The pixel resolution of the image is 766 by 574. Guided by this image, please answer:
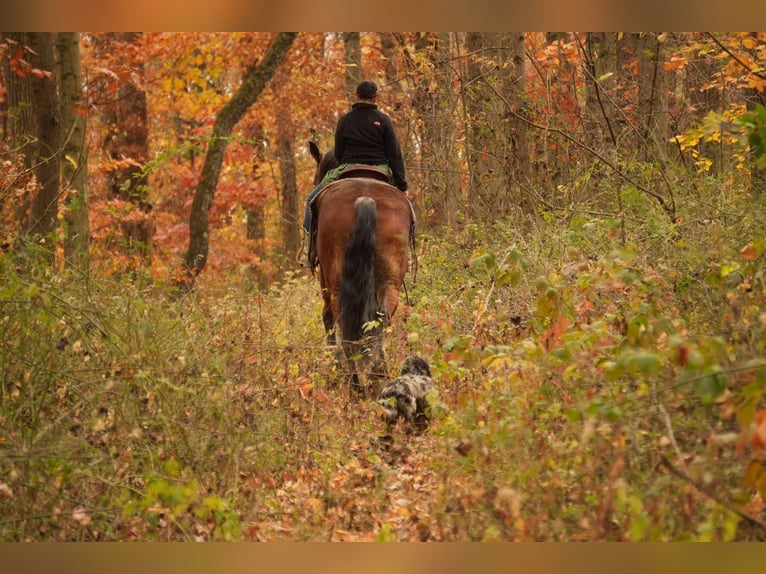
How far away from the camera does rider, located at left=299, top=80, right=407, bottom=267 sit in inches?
376

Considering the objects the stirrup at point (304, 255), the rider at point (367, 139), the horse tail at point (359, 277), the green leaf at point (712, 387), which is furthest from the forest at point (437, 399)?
the rider at point (367, 139)

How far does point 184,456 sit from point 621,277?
8.73 feet

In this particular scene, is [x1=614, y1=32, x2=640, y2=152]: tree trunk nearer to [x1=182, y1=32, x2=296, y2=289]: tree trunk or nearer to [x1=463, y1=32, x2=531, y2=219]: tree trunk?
[x1=463, y1=32, x2=531, y2=219]: tree trunk

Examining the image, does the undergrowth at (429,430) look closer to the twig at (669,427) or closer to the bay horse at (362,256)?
the twig at (669,427)

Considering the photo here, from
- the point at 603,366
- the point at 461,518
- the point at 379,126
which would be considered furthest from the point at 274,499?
the point at 379,126

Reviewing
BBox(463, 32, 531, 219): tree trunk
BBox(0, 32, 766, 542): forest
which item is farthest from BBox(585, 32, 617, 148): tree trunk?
BBox(0, 32, 766, 542): forest

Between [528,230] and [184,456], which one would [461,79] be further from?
[184,456]

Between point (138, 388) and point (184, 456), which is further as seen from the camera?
point (138, 388)

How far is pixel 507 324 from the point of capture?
7379mm

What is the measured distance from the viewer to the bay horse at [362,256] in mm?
8180

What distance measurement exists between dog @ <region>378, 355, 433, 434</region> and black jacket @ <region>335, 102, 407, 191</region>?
11.1 ft

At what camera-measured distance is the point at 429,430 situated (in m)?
6.50

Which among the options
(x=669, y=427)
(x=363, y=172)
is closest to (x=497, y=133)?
(x=363, y=172)

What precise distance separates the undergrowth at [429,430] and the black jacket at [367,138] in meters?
3.16
